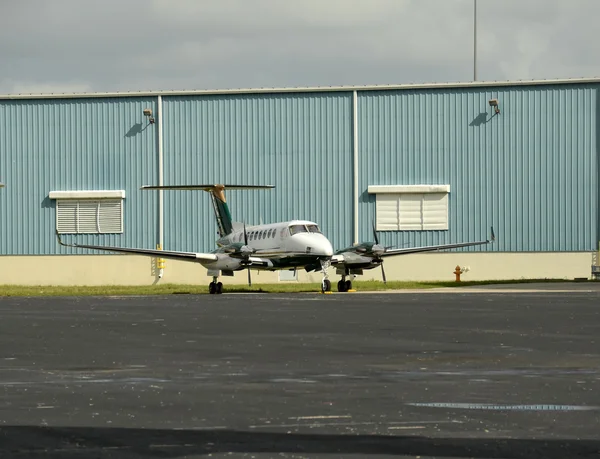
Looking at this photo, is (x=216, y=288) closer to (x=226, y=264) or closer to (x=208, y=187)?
(x=226, y=264)

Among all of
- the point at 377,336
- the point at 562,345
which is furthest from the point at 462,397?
the point at 377,336

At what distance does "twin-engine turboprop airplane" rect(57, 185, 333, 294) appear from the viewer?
53469mm

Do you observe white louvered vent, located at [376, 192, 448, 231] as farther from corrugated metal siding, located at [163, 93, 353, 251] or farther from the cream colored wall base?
corrugated metal siding, located at [163, 93, 353, 251]

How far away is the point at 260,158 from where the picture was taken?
67.8m

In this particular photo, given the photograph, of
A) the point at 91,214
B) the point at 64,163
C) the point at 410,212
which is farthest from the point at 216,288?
the point at 64,163

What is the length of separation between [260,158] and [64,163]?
11.5 metres

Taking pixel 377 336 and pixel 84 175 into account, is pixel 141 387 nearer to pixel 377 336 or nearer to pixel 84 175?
pixel 377 336

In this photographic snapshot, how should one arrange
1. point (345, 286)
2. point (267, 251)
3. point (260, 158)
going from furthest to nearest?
point (260, 158) < point (267, 251) < point (345, 286)

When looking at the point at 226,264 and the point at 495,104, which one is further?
the point at 495,104

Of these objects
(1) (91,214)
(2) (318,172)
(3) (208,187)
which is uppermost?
(2) (318,172)

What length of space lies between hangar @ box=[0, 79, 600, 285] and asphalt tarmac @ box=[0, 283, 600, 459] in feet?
129

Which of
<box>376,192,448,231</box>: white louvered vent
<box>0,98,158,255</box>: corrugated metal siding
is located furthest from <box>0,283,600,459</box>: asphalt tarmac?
<box>0,98,158,255</box>: corrugated metal siding

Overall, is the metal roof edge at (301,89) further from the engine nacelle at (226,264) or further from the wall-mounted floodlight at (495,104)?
the engine nacelle at (226,264)

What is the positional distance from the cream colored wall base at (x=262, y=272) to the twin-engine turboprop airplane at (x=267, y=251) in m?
9.79
